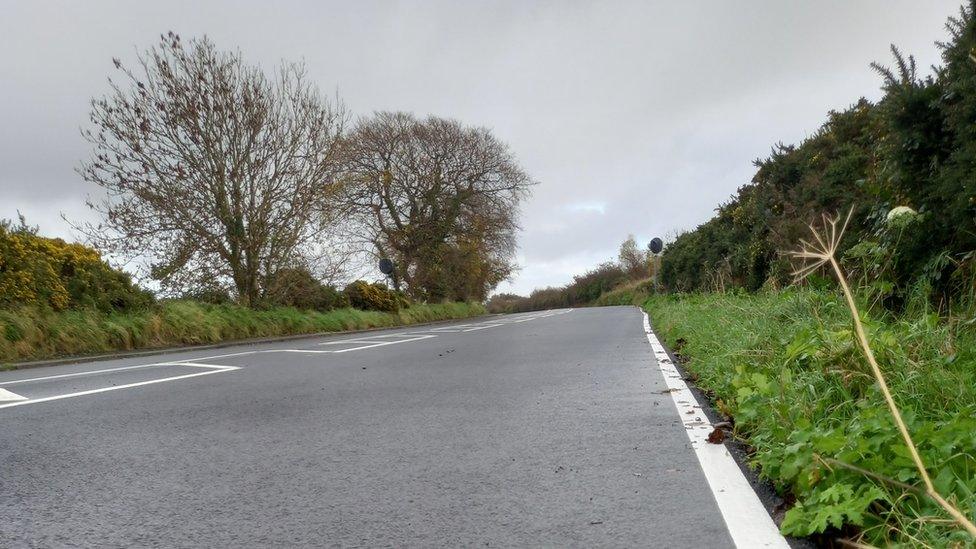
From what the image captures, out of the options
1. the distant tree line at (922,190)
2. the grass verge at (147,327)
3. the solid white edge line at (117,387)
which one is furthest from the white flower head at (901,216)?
the grass verge at (147,327)

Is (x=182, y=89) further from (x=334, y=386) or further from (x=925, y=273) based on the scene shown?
(x=925, y=273)

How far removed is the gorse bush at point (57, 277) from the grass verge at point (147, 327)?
30cm

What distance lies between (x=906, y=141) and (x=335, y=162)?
15840 mm

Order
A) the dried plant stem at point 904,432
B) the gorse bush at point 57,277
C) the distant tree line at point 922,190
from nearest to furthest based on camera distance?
1. the dried plant stem at point 904,432
2. the distant tree line at point 922,190
3. the gorse bush at point 57,277

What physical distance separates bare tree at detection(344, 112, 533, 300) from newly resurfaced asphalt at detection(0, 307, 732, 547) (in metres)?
26.6

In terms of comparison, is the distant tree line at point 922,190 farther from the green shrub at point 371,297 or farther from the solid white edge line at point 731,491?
the green shrub at point 371,297

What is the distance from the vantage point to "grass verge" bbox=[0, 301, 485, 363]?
38.0ft

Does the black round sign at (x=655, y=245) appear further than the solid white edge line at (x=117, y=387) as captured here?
Yes

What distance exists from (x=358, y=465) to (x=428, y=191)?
99.1ft

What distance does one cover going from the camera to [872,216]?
7.14 meters

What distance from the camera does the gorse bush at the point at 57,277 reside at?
1225 cm

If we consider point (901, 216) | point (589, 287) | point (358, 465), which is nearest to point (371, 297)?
point (901, 216)

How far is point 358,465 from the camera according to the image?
3760mm

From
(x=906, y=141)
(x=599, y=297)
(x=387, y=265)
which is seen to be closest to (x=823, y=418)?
(x=906, y=141)
